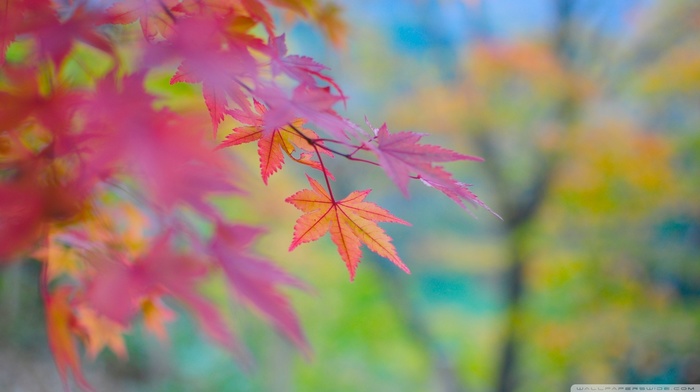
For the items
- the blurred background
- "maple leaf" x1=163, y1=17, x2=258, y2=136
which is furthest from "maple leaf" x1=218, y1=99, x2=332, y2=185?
the blurred background

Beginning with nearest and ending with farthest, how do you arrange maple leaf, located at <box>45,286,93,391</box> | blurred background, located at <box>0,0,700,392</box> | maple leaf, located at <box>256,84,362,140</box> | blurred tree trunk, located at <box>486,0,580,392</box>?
maple leaf, located at <box>256,84,362,140</box> → maple leaf, located at <box>45,286,93,391</box> → blurred background, located at <box>0,0,700,392</box> → blurred tree trunk, located at <box>486,0,580,392</box>

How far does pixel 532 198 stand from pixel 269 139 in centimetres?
190

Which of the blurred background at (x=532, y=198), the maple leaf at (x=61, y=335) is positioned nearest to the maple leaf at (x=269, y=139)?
the maple leaf at (x=61, y=335)

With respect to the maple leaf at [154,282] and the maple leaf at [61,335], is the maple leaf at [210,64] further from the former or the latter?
the maple leaf at [61,335]

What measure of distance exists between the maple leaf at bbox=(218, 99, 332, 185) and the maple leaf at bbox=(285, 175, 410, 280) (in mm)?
29

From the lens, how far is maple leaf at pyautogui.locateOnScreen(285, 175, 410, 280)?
1.25 ft

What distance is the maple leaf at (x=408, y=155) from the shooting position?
1.07 feet

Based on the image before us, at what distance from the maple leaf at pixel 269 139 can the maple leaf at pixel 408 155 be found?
0.18 ft

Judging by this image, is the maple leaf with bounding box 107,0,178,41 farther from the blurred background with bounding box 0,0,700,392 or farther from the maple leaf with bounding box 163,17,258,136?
the blurred background with bounding box 0,0,700,392

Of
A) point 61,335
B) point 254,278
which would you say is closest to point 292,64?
point 254,278

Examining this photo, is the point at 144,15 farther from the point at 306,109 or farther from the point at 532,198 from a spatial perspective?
the point at 532,198

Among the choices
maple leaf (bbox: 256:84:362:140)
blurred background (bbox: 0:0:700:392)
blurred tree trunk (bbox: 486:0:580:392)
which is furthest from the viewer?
blurred tree trunk (bbox: 486:0:580:392)

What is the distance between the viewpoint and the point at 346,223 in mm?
392

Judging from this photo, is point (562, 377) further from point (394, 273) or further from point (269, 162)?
point (269, 162)
